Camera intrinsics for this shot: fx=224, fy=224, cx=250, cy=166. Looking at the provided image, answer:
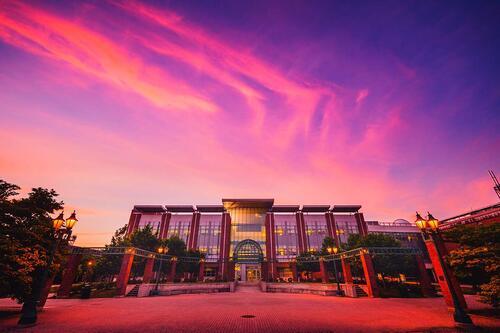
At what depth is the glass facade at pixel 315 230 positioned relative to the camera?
54456 millimetres

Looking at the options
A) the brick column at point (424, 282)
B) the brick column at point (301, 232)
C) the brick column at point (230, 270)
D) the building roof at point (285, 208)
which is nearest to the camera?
the brick column at point (424, 282)

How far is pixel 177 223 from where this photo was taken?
57.1 meters

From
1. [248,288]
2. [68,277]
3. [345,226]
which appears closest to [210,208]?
[248,288]

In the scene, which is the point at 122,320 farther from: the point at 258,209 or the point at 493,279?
the point at 258,209

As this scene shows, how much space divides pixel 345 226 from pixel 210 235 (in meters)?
34.1

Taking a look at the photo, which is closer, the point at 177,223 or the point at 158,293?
the point at 158,293

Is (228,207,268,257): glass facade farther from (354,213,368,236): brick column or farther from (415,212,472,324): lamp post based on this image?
(415,212,472,324): lamp post

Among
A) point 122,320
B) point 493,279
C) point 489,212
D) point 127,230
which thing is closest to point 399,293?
point 493,279

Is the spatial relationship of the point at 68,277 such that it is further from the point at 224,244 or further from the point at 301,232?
the point at 301,232

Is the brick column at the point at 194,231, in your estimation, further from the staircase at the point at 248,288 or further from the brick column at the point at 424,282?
the brick column at the point at 424,282

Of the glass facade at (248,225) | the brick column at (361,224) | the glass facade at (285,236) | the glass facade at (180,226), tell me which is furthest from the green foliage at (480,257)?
the glass facade at (180,226)

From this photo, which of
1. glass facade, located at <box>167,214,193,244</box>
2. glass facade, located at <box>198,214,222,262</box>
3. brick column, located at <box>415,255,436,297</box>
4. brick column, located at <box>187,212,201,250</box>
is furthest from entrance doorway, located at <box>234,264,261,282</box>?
brick column, located at <box>415,255,436,297</box>

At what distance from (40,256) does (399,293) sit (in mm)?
29359

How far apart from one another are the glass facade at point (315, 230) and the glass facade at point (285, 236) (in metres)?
3.18
